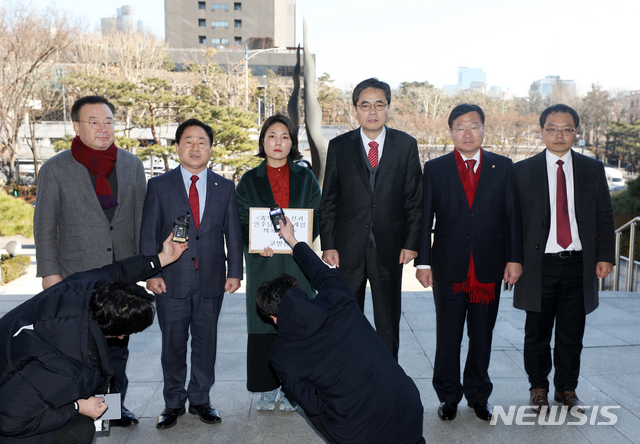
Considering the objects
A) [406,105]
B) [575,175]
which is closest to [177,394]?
[575,175]

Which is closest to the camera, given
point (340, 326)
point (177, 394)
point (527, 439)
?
point (340, 326)

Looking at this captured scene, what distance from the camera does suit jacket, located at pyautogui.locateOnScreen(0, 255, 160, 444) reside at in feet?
5.76

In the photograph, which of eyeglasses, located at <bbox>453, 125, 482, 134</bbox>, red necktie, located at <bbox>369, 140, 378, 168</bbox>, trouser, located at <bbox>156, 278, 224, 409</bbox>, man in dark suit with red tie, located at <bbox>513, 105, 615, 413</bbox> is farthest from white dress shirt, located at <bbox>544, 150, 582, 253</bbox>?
trouser, located at <bbox>156, 278, 224, 409</bbox>

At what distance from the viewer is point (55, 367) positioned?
5.84 feet

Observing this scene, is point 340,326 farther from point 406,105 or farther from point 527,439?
point 406,105

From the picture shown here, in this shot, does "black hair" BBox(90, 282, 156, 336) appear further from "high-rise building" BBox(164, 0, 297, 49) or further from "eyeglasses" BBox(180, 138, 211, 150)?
"high-rise building" BBox(164, 0, 297, 49)

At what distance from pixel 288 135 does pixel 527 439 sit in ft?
7.23

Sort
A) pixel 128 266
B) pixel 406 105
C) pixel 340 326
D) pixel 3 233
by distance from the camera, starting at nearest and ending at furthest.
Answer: pixel 340 326
pixel 128 266
pixel 3 233
pixel 406 105

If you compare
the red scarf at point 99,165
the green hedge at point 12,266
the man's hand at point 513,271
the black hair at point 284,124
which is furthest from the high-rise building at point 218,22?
the man's hand at point 513,271

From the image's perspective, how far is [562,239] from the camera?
3.07m

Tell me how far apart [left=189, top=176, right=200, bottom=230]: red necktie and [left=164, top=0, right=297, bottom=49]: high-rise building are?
194 feet

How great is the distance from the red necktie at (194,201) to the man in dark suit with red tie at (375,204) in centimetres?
74

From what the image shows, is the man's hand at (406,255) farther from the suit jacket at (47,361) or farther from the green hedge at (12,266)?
the green hedge at (12,266)

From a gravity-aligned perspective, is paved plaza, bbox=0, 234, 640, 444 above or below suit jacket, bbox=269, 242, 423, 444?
below
